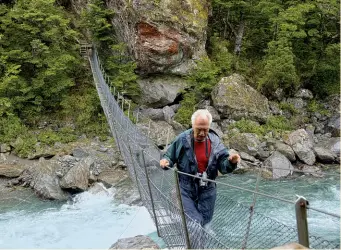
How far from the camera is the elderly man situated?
2286 mm

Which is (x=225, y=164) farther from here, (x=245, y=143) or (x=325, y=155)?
(x=325, y=155)

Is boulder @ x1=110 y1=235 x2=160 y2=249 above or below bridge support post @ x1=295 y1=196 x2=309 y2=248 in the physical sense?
below

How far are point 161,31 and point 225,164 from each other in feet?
22.4

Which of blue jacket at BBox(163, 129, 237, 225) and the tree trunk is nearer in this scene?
blue jacket at BBox(163, 129, 237, 225)

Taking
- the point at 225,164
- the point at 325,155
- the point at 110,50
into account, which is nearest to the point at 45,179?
the point at 110,50

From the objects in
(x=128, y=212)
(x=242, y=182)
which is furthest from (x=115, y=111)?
(x=242, y=182)

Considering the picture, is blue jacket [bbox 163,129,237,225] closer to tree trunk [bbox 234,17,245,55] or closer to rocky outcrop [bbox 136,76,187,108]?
rocky outcrop [bbox 136,76,187,108]

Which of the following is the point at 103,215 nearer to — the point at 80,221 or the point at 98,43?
the point at 80,221

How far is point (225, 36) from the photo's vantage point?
11016 millimetres

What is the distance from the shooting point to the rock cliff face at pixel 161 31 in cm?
861

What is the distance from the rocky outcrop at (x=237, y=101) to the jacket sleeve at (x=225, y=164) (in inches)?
247

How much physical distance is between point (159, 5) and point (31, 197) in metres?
5.13

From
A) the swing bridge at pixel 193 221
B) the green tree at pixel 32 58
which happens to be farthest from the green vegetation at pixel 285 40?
the swing bridge at pixel 193 221

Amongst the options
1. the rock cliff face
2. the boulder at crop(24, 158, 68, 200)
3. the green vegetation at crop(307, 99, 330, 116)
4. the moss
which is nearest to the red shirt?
the boulder at crop(24, 158, 68, 200)
